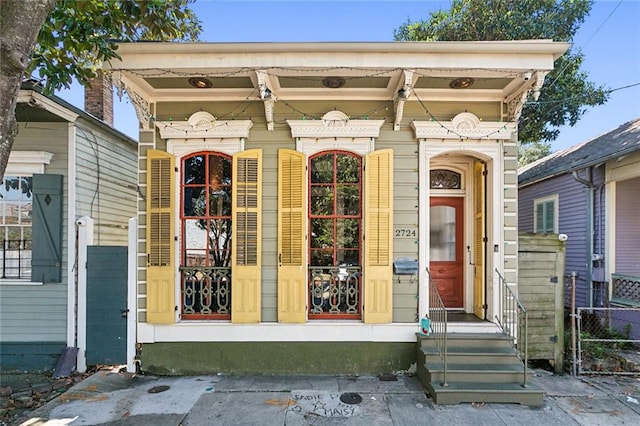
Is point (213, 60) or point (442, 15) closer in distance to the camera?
point (213, 60)

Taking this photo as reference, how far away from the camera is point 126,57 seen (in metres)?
4.21

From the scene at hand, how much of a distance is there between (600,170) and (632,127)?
1.96 metres

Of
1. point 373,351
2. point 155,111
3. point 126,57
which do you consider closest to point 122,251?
point 155,111

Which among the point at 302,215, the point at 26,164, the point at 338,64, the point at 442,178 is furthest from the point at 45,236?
the point at 442,178

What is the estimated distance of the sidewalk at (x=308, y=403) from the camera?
3508mm

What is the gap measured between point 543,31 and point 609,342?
24.3 feet

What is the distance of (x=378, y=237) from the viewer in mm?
4664

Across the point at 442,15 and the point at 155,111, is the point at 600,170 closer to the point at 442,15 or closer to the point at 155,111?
the point at 442,15

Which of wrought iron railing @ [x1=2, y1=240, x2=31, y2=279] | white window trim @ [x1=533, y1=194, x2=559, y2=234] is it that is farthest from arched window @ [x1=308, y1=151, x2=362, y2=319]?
white window trim @ [x1=533, y1=194, x2=559, y2=234]

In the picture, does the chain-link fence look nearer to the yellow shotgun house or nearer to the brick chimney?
the yellow shotgun house

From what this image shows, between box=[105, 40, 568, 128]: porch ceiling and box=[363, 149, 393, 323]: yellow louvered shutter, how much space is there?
A: 91 centimetres

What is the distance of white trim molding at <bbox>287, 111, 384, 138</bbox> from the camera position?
4.73m

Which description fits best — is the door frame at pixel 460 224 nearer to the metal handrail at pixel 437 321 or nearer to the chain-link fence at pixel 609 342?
the metal handrail at pixel 437 321

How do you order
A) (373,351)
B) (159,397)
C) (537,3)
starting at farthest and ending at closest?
(537,3)
(373,351)
(159,397)
